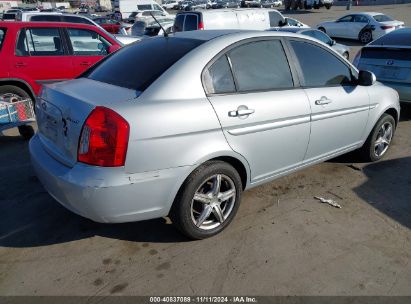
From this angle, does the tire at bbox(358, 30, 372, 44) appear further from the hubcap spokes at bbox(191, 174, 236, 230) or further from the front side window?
the hubcap spokes at bbox(191, 174, 236, 230)

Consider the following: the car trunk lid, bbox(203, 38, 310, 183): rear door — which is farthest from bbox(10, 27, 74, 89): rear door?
bbox(203, 38, 310, 183): rear door

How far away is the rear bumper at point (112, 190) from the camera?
2568 mm

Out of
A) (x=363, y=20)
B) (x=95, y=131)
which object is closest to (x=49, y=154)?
(x=95, y=131)

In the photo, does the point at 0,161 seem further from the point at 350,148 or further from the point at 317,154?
the point at 350,148

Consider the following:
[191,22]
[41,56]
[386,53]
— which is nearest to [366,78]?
[386,53]

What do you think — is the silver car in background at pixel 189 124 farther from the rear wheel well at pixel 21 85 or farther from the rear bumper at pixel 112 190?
the rear wheel well at pixel 21 85

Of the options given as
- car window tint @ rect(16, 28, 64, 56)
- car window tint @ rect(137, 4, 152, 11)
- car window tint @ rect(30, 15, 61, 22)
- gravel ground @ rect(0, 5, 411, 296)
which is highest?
car window tint @ rect(137, 4, 152, 11)

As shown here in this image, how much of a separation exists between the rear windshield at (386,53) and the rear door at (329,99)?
254 centimetres

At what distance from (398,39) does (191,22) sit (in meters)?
7.15

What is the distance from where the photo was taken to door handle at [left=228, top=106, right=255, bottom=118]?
300cm

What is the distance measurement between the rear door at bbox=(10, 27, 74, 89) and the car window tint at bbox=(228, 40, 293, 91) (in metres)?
4.35

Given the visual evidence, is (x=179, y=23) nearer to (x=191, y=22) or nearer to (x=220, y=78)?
(x=191, y=22)

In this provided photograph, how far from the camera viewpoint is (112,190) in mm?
2576

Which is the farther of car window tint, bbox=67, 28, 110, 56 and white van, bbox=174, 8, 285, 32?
white van, bbox=174, 8, 285, 32
